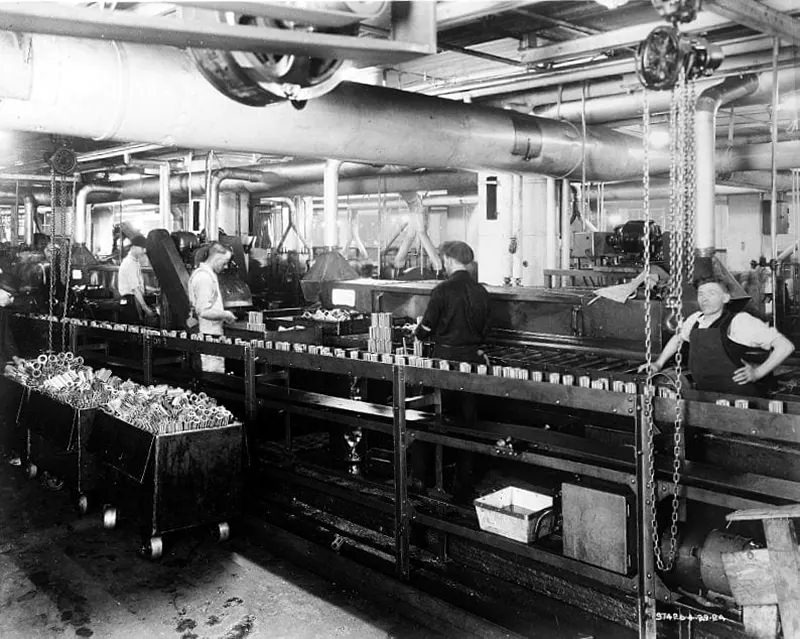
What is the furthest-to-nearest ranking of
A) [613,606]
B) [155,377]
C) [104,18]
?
[155,377]
[613,606]
[104,18]

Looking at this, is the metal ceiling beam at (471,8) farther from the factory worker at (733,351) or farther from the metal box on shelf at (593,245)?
the metal box on shelf at (593,245)

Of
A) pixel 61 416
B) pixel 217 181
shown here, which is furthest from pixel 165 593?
pixel 217 181

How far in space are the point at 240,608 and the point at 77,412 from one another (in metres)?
1.69

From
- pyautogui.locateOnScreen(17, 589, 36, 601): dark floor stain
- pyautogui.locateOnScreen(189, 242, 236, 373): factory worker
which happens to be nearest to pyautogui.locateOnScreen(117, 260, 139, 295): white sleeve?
pyautogui.locateOnScreen(189, 242, 236, 373): factory worker

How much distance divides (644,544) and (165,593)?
2143 mm

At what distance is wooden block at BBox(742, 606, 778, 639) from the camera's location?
245 centimetres

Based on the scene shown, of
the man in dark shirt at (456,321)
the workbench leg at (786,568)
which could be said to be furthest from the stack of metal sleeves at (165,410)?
the workbench leg at (786,568)

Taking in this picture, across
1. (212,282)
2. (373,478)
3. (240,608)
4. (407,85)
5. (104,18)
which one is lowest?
(240,608)

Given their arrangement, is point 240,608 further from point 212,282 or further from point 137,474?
point 212,282

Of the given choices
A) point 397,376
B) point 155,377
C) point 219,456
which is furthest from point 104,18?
point 155,377

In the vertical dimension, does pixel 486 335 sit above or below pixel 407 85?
below

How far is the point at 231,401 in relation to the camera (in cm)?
500

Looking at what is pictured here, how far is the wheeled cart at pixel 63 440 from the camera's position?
4.33 m

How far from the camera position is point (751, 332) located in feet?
10.4
